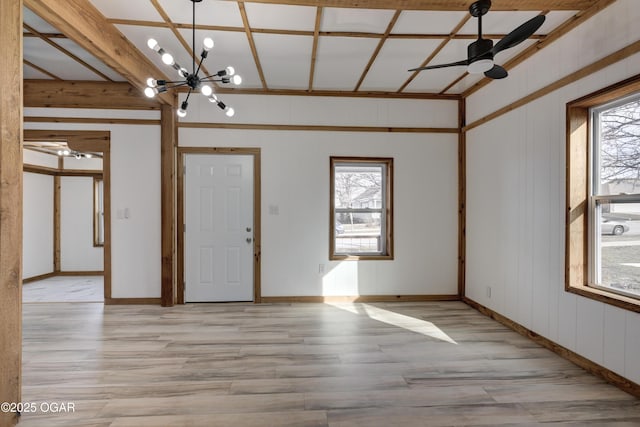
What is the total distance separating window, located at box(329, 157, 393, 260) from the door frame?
113 cm

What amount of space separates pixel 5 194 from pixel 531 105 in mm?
4360

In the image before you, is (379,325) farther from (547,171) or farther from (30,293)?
(30,293)

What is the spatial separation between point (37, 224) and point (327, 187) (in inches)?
233

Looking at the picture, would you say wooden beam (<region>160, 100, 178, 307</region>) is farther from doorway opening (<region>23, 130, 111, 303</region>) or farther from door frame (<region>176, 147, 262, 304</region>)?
doorway opening (<region>23, 130, 111, 303</region>)

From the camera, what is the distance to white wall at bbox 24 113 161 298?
4625mm

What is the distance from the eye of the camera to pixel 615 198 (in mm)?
2650

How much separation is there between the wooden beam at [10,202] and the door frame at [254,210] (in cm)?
261

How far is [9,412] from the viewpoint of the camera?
1974mm

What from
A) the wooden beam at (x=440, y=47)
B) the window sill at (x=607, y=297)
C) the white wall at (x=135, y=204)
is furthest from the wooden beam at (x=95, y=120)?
the window sill at (x=607, y=297)

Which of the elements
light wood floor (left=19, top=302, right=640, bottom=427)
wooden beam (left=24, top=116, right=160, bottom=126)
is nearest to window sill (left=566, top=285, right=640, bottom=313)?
light wood floor (left=19, top=302, right=640, bottom=427)

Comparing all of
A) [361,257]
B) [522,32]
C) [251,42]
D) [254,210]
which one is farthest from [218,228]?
[522,32]

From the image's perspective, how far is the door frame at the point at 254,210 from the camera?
4680 mm

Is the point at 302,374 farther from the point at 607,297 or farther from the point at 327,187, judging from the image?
the point at 327,187

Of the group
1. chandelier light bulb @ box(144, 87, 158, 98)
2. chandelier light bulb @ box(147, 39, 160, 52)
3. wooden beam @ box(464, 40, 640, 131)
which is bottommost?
chandelier light bulb @ box(144, 87, 158, 98)
